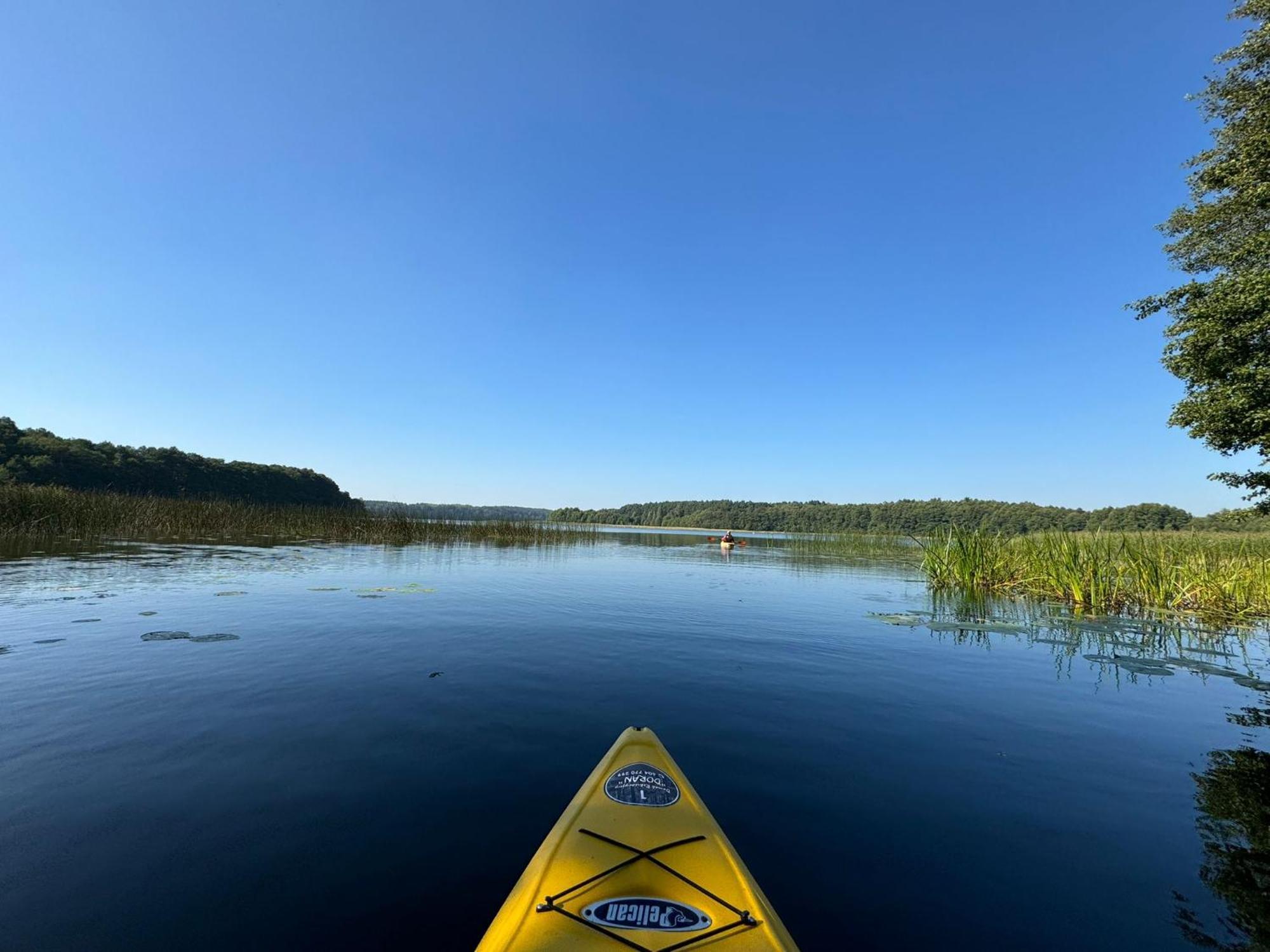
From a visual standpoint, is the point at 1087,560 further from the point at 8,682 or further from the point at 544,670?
the point at 8,682

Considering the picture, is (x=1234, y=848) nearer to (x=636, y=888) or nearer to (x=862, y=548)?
(x=636, y=888)

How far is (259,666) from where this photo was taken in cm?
761

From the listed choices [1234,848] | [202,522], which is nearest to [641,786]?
[1234,848]

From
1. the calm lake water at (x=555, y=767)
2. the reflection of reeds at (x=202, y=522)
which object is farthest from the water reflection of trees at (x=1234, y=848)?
the reflection of reeds at (x=202, y=522)

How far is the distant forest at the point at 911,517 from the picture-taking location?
159 feet

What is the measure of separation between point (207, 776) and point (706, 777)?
4363 mm

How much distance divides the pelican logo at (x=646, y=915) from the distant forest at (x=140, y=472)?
133 ft

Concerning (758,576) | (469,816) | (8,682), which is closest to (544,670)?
(469,816)

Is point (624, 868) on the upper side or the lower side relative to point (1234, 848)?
upper

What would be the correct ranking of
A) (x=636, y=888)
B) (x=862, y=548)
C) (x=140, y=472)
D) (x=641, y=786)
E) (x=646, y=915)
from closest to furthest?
(x=646, y=915)
(x=636, y=888)
(x=641, y=786)
(x=862, y=548)
(x=140, y=472)

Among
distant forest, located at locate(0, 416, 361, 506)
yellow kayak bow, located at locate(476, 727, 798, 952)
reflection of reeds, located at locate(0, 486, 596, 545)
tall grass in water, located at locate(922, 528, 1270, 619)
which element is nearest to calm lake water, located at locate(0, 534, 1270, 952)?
yellow kayak bow, located at locate(476, 727, 798, 952)

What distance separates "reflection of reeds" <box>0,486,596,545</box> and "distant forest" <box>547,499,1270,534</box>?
2983 cm

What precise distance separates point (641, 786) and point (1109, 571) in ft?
53.5

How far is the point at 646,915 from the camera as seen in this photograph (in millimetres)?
2604
